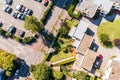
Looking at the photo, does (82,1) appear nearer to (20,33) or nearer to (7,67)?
(20,33)

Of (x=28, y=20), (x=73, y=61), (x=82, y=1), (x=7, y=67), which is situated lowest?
(x=7, y=67)

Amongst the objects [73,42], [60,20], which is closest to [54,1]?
[60,20]

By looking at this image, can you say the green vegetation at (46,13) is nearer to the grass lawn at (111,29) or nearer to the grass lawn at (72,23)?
the grass lawn at (72,23)

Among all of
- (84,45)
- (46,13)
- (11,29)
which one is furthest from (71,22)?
(11,29)

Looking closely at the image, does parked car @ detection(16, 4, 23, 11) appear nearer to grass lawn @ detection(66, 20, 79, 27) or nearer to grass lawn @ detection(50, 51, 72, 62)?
grass lawn @ detection(66, 20, 79, 27)

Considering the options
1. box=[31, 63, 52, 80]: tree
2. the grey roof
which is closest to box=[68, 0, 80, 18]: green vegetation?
the grey roof

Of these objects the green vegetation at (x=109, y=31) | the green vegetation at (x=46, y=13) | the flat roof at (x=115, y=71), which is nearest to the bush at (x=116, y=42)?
the green vegetation at (x=109, y=31)
